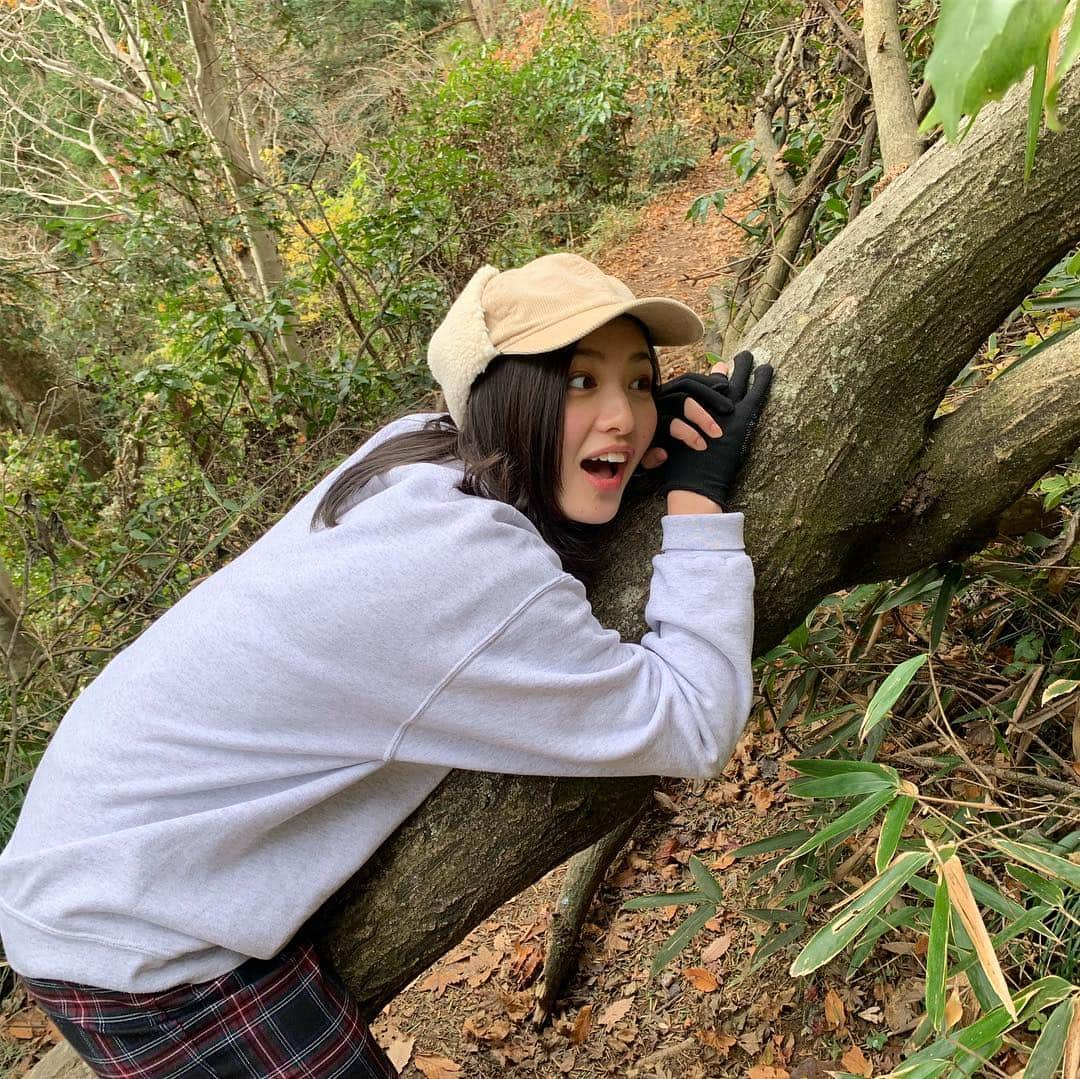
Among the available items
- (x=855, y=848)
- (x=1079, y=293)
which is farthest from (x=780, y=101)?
(x=855, y=848)

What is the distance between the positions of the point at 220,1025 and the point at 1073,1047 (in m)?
1.25

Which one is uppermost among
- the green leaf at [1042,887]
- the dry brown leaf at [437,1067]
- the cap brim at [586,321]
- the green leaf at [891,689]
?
the cap brim at [586,321]

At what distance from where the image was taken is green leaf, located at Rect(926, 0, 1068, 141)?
45 cm

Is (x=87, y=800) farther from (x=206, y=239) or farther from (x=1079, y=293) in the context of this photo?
(x=206, y=239)

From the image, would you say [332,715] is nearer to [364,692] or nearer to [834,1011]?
[364,692]

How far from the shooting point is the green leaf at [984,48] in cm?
45

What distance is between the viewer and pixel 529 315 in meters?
1.43

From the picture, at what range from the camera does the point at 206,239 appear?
5160 mm

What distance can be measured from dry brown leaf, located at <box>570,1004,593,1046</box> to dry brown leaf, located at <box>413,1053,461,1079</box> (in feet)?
1.23

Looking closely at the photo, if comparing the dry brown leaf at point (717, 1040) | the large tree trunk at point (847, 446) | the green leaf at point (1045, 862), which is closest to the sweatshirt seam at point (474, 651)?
the large tree trunk at point (847, 446)

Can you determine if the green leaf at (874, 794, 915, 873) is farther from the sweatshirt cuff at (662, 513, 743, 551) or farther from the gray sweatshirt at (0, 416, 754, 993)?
the sweatshirt cuff at (662, 513, 743, 551)

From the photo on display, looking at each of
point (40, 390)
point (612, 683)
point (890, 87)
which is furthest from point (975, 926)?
point (40, 390)

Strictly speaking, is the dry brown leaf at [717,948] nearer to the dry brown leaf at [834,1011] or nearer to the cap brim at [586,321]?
the dry brown leaf at [834,1011]

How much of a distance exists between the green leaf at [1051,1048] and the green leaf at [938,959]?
10 centimetres
